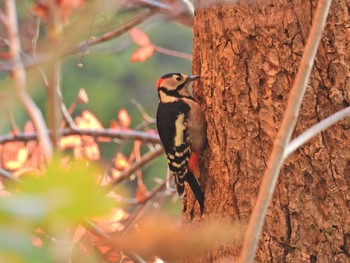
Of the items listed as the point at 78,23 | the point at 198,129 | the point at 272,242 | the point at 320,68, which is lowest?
the point at 272,242

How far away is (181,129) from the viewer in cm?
238

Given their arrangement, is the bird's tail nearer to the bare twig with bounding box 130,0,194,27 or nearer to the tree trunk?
the tree trunk

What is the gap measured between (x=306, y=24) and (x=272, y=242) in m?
0.59

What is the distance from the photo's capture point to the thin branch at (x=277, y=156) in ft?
3.40

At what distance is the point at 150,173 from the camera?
6699 mm

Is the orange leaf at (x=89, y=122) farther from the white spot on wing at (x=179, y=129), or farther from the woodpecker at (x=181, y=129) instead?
the white spot on wing at (x=179, y=129)

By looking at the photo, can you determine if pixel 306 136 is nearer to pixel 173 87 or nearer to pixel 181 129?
pixel 181 129

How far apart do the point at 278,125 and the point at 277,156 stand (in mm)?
799

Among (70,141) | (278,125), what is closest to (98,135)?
(70,141)

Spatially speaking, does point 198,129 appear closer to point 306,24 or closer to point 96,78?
point 306,24

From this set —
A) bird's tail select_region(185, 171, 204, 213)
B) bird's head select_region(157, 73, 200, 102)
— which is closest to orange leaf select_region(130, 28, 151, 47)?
bird's head select_region(157, 73, 200, 102)

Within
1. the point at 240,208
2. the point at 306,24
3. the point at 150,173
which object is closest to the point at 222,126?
the point at 240,208

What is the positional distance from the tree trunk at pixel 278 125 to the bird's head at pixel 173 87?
A: 1.58ft

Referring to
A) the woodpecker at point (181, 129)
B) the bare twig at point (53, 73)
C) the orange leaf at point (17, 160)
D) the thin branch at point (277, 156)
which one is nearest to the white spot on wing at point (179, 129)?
the woodpecker at point (181, 129)
